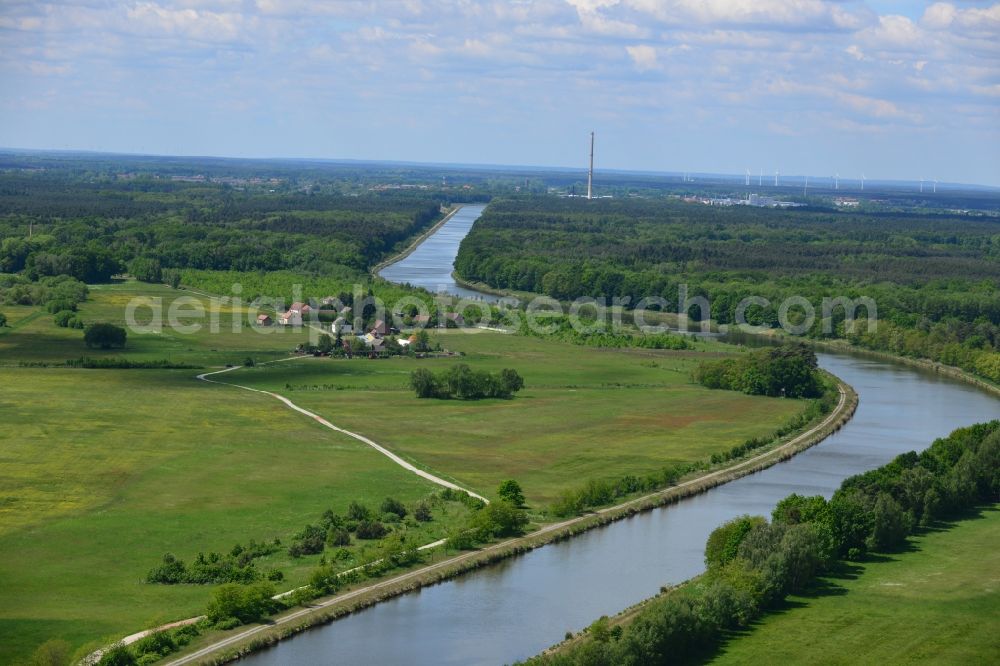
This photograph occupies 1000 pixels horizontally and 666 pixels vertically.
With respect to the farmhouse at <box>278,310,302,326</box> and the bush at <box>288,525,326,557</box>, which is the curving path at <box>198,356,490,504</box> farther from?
the farmhouse at <box>278,310,302,326</box>

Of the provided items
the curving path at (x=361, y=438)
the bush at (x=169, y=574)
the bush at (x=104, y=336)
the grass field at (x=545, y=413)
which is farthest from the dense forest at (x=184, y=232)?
the bush at (x=169, y=574)

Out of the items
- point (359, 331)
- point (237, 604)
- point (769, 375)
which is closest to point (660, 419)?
point (769, 375)

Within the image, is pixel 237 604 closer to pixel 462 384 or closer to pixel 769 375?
pixel 462 384

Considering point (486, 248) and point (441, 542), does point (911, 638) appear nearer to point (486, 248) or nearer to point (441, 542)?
point (441, 542)

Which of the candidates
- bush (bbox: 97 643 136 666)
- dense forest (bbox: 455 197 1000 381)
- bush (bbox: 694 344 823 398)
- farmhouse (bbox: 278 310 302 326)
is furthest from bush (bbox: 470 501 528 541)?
farmhouse (bbox: 278 310 302 326)

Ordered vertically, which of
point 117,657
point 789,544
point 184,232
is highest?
point 184,232

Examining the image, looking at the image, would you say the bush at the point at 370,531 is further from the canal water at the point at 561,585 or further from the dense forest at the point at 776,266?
the dense forest at the point at 776,266

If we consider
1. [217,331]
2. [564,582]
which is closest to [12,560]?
[564,582]
